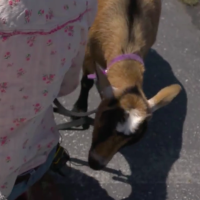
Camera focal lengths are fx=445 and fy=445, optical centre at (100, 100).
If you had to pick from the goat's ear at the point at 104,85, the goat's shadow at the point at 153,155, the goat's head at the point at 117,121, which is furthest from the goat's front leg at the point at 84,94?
the goat's head at the point at 117,121

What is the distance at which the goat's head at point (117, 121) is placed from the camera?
224 cm

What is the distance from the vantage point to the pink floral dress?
125 cm

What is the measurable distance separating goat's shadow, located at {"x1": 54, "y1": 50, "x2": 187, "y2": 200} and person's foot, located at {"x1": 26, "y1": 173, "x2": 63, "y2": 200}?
0.26 metres

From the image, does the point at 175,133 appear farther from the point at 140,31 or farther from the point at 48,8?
the point at 48,8

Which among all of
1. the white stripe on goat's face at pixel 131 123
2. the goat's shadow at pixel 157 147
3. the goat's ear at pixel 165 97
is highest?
the white stripe on goat's face at pixel 131 123

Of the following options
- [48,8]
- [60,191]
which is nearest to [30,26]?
[48,8]

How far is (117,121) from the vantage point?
2.22 m

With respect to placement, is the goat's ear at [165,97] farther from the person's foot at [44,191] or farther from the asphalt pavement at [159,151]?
the person's foot at [44,191]

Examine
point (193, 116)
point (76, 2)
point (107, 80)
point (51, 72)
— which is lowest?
point (193, 116)

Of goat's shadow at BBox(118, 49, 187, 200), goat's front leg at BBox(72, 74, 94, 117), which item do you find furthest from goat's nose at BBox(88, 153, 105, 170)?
goat's front leg at BBox(72, 74, 94, 117)

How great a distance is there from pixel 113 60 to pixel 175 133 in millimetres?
793

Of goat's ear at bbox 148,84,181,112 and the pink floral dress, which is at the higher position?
the pink floral dress

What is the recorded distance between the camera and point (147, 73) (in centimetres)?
339

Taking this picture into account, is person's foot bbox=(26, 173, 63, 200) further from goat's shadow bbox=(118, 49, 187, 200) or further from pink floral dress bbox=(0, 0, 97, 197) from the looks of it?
pink floral dress bbox=(0, 0, 97, 197)
